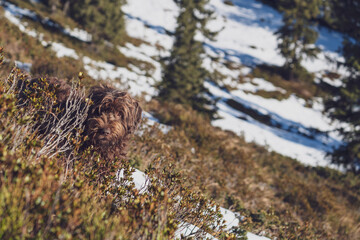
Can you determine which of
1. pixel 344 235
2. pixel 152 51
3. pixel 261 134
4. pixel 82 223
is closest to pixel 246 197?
pixel 344 235

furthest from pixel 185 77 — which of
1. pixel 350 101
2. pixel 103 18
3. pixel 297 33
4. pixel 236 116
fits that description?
pixel 297 33

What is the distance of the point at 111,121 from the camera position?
358 centimetres

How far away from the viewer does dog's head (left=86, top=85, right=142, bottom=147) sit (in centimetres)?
344

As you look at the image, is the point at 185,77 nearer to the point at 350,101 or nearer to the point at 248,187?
the point at 248,187

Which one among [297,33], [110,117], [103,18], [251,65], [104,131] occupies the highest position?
[297,33]

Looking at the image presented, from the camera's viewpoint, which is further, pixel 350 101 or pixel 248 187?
pixel 350 101

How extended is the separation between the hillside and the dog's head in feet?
3.33

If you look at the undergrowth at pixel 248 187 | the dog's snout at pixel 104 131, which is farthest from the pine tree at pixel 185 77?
the dog's snout at pixel 104 131

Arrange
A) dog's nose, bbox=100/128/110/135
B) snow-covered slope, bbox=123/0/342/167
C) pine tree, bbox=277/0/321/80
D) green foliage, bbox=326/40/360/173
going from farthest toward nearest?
pine tree, bbox=277/0/321/80 < snow-covered slope, bbox=123/0/342/167 < green foliage, bbox=326/40/360/173 < dog's nose, bbox=100/128/110/135

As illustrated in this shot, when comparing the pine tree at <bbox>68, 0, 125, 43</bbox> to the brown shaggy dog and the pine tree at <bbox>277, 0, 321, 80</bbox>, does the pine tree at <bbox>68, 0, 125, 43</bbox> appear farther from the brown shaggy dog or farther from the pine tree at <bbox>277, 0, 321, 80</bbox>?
the pine tree at <bbox>277, 0, 321, 80</bbox>

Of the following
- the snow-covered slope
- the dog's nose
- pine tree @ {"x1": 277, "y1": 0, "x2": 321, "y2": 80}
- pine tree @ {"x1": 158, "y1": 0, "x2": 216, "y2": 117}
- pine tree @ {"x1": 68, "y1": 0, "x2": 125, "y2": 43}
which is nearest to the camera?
the dog's nose

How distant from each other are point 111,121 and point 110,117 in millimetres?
66

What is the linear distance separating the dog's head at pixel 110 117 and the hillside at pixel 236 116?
3.33 feet

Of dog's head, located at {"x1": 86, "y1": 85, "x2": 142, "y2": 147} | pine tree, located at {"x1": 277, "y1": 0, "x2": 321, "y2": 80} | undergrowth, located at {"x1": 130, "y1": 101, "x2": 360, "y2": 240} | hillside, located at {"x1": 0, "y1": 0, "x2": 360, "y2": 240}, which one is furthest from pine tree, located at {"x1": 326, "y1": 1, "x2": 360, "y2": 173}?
pine tree, located at {"x1": 277, "y1": 0, "x2": 321, "y2": 80}
